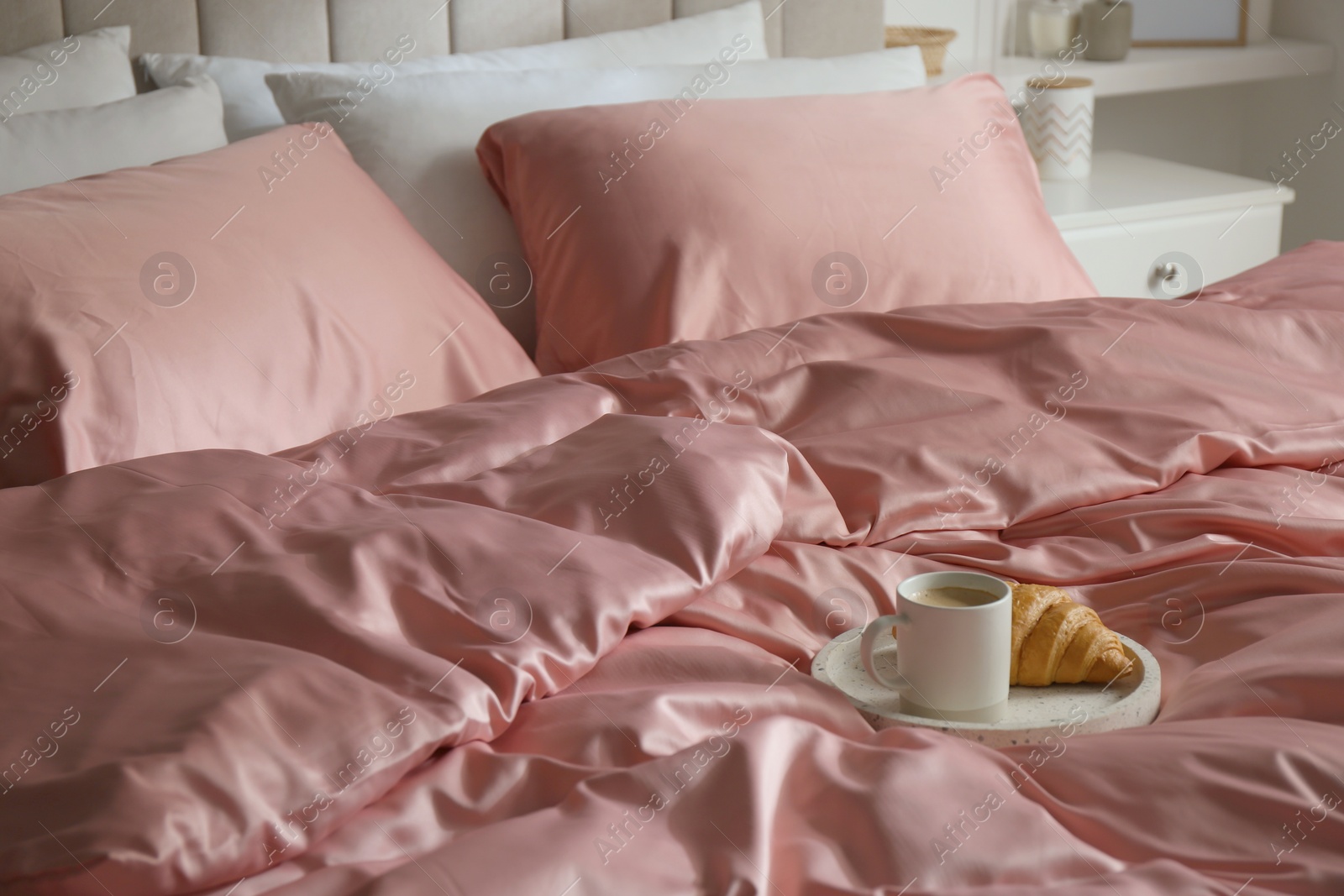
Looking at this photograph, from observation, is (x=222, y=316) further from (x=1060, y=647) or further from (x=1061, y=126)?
(x=1061, y=126)

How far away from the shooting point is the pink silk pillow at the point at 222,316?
1.21m

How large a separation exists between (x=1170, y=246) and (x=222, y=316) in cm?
178

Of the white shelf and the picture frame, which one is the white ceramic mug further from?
the picture frame

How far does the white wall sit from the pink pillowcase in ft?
4.01

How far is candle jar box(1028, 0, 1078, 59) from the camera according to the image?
9.04 ft

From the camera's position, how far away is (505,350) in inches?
61.1

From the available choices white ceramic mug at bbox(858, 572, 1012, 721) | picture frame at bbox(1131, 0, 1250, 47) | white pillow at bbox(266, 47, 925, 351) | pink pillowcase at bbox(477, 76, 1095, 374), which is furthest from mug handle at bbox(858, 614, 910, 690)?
picture frame at bbox(1131, 0, 1250, 47)

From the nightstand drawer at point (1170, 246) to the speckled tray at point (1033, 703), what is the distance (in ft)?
5.08

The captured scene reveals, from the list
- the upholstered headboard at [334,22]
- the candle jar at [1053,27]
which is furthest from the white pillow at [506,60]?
the candle jar at [1053,27]

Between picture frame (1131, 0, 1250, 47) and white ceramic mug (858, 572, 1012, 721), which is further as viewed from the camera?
picture frame (1131, 0, 1250, 47)

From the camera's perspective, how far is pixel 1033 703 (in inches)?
35.0

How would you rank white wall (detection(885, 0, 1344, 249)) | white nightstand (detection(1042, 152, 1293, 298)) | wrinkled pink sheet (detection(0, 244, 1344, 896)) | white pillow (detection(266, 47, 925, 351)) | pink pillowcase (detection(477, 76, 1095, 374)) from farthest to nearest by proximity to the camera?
white wall (detection(885, 0, 1344, 249)) → white nightstand (detection(1042, 152, 1293, 298)) → white pillow (detection(266, 47, 925, 351)) → pink pillowcase (detection(477, 76, 1095, 374)) → wrinkled pink sheet (detection(0, 244, 1344, 896))

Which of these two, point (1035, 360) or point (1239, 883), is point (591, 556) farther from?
point (1035, 360)

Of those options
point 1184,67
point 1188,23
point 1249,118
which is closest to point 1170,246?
point 1184,67
